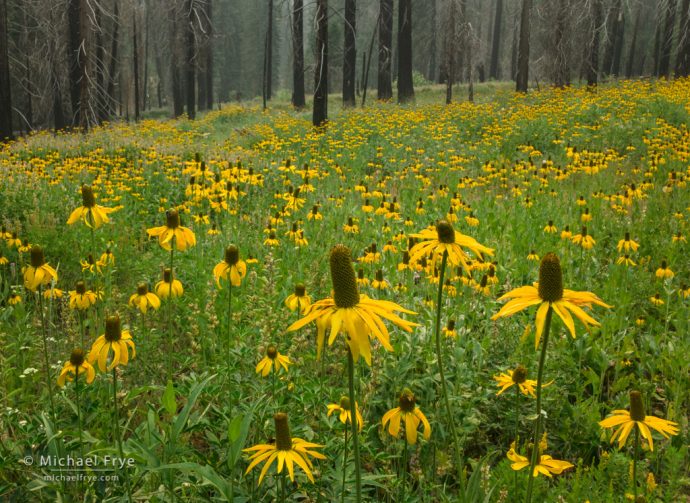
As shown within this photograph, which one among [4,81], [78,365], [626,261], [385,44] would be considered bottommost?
[626,261]

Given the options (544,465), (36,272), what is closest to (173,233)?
(36,272)

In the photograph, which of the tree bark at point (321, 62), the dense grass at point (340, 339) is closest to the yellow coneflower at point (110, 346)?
the dense grass at point (340, 339)

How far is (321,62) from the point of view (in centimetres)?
1248

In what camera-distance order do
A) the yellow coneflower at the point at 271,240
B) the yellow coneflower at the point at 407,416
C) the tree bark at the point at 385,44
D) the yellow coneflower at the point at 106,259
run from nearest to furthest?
the yellow coneflower at the point at 407,416
the yellow coneflower at the point at 106,259
the yellow coneflower at the point at 271,240
the tree bark at the point at 385,44

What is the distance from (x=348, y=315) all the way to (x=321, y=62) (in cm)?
1227

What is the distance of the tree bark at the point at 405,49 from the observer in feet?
60.1

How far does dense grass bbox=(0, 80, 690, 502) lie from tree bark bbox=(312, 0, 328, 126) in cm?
391

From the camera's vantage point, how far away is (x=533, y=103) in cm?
1482

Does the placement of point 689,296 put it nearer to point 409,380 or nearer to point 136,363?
point 409,380

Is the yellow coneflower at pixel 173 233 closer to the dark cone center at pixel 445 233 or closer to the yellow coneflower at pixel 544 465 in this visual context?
the dark cone center at pixel 445 233

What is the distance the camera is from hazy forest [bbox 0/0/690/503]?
5.77 ft

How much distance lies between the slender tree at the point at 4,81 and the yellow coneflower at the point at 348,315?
15.3m

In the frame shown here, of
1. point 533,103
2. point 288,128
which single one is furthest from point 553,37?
point 288,128

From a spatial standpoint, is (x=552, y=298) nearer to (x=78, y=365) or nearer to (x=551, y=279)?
(x=551, y=279)
